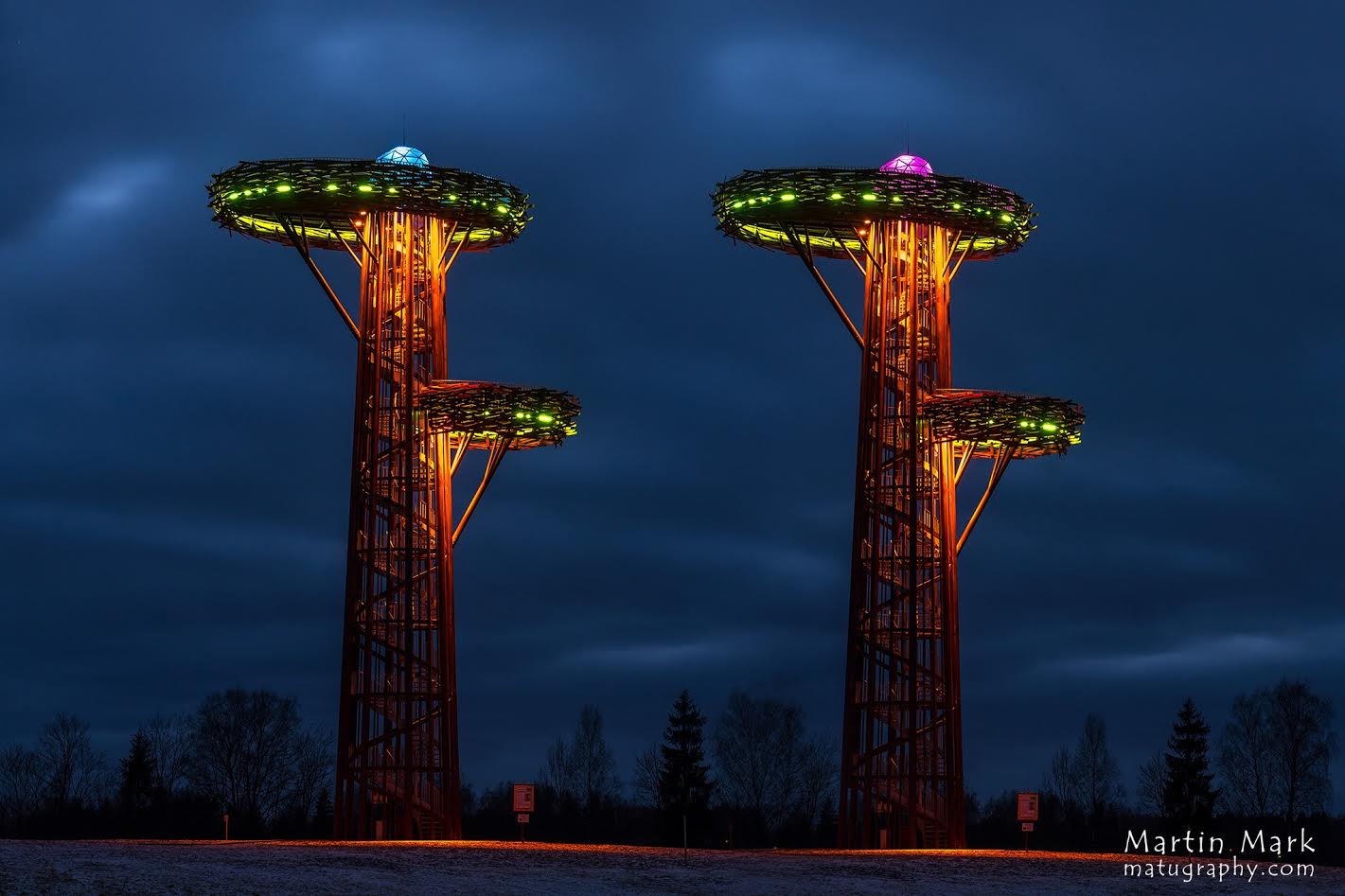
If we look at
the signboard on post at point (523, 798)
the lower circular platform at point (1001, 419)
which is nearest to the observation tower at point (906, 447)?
the lower circular platform at point (1001, 419)

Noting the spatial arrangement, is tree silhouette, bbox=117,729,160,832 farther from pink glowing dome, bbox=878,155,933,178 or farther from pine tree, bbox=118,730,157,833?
pink glowing dome, bbox=878,155,933,178

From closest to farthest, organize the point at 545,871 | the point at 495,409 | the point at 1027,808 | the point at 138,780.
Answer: the point at 545,871 → the point at 1027,808 → the point at 495,409 → the point at 138,780

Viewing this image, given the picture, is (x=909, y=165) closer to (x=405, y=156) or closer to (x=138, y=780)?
(x=405, y=156)

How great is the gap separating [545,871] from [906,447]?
23882mm

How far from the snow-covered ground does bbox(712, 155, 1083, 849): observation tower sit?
25.4 feet

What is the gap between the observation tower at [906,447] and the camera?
71625mm

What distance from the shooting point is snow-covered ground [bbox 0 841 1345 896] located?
156 feet

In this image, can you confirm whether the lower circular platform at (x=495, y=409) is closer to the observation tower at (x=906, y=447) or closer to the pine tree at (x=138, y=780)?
the observation tower at (x=906, y=447)

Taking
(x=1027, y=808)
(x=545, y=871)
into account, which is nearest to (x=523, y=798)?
(x=545, y=871)

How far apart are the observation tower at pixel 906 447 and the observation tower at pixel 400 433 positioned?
360 inches

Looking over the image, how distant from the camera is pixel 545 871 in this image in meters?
53.8

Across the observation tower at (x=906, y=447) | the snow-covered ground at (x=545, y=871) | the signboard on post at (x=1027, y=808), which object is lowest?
the snow-covered ground at (x=545, y=871)

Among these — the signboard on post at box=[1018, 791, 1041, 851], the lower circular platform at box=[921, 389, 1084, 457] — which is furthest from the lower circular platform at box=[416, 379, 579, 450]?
the signboard on post at box=[1018, 791, 1041, 851]

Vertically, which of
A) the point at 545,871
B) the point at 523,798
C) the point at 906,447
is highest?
the point at 906,447
